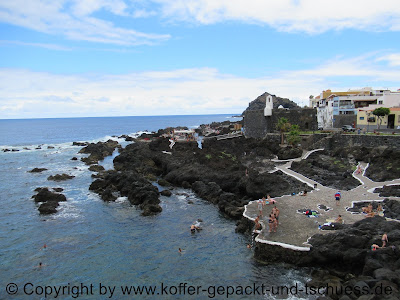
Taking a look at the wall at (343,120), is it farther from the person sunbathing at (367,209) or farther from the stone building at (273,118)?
the person sunbathing at (367,209)

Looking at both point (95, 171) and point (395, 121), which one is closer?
point (395, 121)

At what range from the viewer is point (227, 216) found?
2847 cm

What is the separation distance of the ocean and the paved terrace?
1722 mm

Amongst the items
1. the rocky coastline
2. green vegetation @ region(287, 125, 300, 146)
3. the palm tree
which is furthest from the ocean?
the palm tree

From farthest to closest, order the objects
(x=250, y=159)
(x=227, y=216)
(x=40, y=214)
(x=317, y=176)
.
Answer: (x=250, y=159) < (x=317, y=176) < (x=40, y=214) < (x=227, y=216)

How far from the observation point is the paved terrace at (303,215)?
19688 millimetres

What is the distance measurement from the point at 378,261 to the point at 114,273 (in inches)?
603

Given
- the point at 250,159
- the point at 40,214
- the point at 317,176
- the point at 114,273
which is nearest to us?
the point at 114,273

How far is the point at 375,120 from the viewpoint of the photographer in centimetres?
4897

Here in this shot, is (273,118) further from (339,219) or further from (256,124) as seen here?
(339,219)

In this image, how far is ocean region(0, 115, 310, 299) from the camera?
18.1 meters

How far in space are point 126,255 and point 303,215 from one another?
12.9 metres

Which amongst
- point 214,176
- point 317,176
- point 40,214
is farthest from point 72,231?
point 317,176

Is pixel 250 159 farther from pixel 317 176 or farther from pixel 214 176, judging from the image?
pixel 317 176
